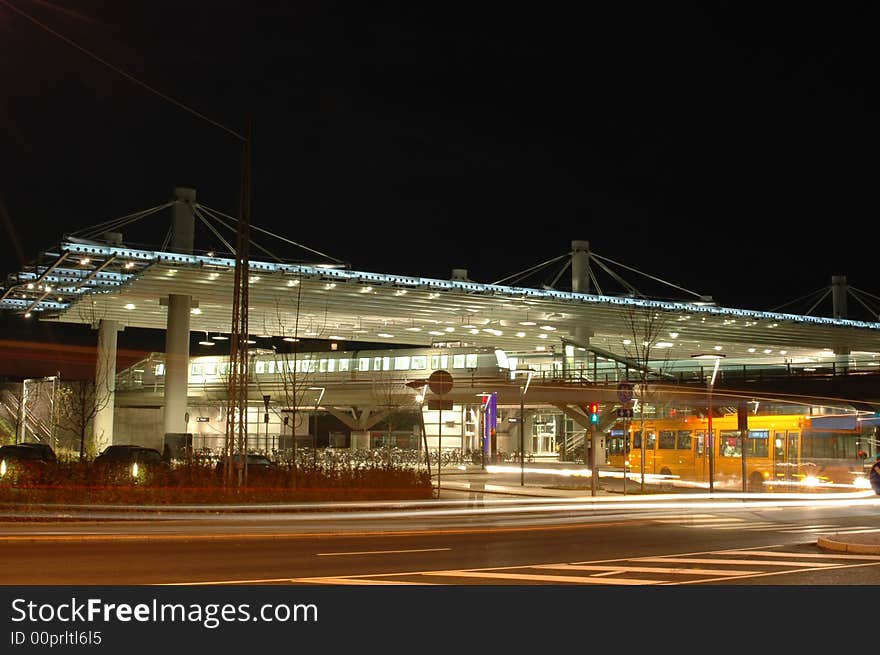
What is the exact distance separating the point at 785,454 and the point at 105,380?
3464cm

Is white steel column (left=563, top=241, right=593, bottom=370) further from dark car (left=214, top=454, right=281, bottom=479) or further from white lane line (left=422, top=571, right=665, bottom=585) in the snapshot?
white lane line (left=422, top=571, right=665, bottom=585)

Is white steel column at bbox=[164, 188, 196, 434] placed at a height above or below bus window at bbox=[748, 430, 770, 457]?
above

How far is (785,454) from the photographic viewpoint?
34.0m

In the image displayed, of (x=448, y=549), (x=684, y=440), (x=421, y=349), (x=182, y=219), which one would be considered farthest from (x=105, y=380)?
(x=448, y=549)

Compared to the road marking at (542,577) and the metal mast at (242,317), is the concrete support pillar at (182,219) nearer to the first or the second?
the metal mast at (242,317)

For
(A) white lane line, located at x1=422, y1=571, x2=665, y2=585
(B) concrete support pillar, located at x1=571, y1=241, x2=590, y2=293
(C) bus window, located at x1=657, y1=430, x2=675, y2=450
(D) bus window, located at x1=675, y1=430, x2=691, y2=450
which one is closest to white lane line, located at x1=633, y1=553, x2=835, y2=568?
(A) white lane line, located at x1=422, y1=571, x2=665, y2=585

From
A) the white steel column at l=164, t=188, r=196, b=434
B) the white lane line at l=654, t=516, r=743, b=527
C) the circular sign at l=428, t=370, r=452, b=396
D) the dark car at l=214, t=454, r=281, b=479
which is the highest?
the white steel column at l=164, t=188, r=196, b=434

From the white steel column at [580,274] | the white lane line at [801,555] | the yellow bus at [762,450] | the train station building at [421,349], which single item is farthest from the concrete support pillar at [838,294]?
the white lane line at [801,555]

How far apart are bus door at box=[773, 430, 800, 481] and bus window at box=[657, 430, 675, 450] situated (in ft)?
17.6

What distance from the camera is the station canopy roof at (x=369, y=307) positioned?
147 feet

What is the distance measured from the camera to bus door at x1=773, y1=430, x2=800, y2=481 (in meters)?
33.7

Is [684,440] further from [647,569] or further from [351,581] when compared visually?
[351,581]
